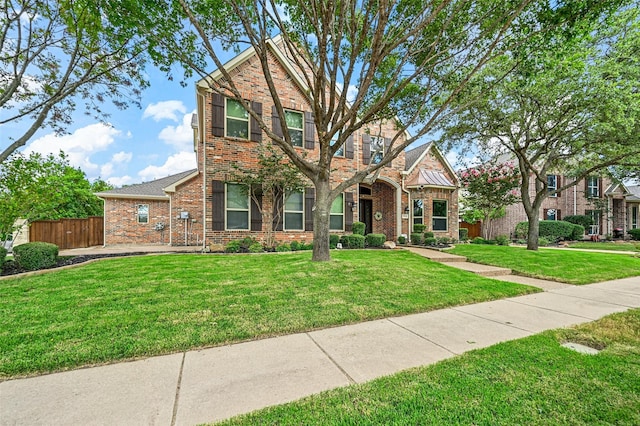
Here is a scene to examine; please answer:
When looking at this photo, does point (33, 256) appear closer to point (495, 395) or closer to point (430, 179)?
point (495, 395)

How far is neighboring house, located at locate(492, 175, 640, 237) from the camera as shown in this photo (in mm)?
19547

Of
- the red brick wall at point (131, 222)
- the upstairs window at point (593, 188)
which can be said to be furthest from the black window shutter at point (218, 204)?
the upstairs window at point (593, 188)

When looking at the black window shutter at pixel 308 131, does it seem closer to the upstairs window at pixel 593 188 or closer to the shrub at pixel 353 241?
the shrub at pixel 353 241

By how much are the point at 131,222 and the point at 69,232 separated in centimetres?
226

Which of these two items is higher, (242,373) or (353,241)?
(353,241)

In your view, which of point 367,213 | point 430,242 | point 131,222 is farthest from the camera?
point 367,213

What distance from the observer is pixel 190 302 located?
13.4ft

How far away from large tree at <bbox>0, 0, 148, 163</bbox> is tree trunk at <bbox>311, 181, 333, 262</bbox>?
5.73 meters

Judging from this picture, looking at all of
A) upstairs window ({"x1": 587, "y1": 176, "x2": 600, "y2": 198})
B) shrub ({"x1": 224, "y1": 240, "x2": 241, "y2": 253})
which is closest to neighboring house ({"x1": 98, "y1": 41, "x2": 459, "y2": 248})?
shrub ({"x1": 224, "y1": 240, "x2": 241, "y2": 253})

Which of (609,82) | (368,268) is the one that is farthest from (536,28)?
(368,268)

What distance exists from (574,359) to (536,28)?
6.65m

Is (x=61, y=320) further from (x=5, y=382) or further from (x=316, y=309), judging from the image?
(x=316, y=309)

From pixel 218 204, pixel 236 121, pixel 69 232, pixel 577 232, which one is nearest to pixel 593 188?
pixel 577 232

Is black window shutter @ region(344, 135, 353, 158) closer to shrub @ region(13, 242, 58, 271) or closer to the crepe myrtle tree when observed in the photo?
the crepe myrtle tree
